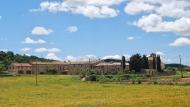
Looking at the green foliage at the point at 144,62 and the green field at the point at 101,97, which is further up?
the green foliage at the point at 144,62

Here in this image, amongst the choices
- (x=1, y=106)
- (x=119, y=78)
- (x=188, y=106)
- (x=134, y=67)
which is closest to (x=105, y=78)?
(x=119, y=78)

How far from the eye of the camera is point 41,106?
48125mm

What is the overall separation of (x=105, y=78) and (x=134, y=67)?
161ft

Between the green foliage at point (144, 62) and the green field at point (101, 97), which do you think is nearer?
the green field at point (101, 97)

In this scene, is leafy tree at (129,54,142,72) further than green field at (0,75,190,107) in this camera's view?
Yes

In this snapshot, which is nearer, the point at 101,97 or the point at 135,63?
the point at 101,97

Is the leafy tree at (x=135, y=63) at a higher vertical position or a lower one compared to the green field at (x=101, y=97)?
higher

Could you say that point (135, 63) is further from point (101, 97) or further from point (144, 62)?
point (101, 97)

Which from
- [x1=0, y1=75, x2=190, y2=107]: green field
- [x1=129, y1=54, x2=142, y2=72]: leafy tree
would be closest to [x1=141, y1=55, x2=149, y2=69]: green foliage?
[x1=129, y1=54, x2=142, y2=72]: leafy tree

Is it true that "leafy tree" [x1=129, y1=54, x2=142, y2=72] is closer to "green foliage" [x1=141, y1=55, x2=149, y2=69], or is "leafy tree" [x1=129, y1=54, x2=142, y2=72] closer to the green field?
"green foliage" [x1=141, y1=55, x2=149, y2=69]

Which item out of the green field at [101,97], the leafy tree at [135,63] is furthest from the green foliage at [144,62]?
the green field at [101,97]

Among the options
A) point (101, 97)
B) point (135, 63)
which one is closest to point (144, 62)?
point (135, 63)

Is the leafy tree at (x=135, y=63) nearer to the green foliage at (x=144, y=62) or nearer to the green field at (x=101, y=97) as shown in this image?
the green foliage at (x=144, y=62)

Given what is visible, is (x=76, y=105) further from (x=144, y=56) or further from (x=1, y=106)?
(x=144, y=56)
